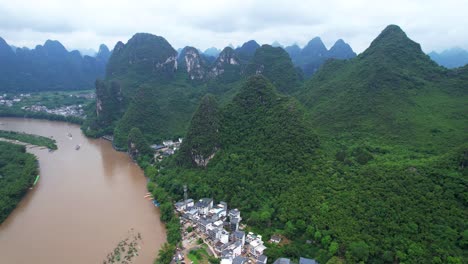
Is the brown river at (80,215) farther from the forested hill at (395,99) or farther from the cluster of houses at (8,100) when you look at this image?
the cluster of houses at (8,100)

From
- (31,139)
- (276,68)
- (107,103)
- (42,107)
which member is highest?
(276,68)

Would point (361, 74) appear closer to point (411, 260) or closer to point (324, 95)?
point (324, 95)

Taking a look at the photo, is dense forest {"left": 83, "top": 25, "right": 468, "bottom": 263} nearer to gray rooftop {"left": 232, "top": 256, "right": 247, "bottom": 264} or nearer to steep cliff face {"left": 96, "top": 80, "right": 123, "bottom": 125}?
steep cliff face {"left": 96, "top": 80, "right": 123, "bottom": 125}

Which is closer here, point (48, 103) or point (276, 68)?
point (276, 68)

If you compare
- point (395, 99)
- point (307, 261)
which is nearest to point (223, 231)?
point (307, 261)

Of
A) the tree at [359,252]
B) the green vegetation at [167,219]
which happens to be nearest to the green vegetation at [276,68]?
the green vegetation at [167,219]

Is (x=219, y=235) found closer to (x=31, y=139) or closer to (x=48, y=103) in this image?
(x=31, y=139)
